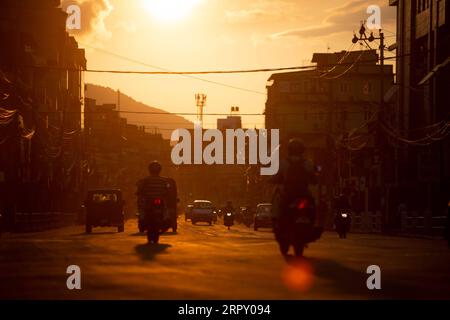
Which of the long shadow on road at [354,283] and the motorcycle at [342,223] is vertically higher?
the long shadow on road at [354,283]

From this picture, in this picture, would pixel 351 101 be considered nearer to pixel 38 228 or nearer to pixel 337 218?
pixel 38 228

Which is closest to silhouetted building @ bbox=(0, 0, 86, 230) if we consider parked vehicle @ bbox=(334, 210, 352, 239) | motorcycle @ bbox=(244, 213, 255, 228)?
motorcycle @ bbox=(244, 213, 255, 228)

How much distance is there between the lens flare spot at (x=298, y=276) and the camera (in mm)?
10742

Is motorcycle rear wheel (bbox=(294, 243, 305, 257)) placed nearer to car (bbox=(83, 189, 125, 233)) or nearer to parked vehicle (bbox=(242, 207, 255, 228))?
car (bbox=(83, 189, 125, 233))

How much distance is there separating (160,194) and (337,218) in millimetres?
15751

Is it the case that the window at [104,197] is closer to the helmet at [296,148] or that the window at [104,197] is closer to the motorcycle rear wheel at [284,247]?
the motorcycle rear wheel at [284,247]

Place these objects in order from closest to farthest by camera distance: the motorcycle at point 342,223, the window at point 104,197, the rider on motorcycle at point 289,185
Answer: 1. the rider on motorcycle at point 289,185
2. the motorcycle at point 342,223
3. the window at point 104,197

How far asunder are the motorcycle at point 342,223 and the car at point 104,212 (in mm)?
9334

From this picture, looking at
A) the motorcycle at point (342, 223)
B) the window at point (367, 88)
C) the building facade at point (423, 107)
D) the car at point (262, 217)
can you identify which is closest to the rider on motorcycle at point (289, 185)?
the motorcycle at point (342, 223)

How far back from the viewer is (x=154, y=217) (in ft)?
74.1

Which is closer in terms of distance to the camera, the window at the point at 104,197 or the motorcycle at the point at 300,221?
the motorcycle at the point at 300,221

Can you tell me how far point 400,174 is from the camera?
226 feet

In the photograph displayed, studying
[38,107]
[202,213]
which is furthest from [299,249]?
[38,107]
